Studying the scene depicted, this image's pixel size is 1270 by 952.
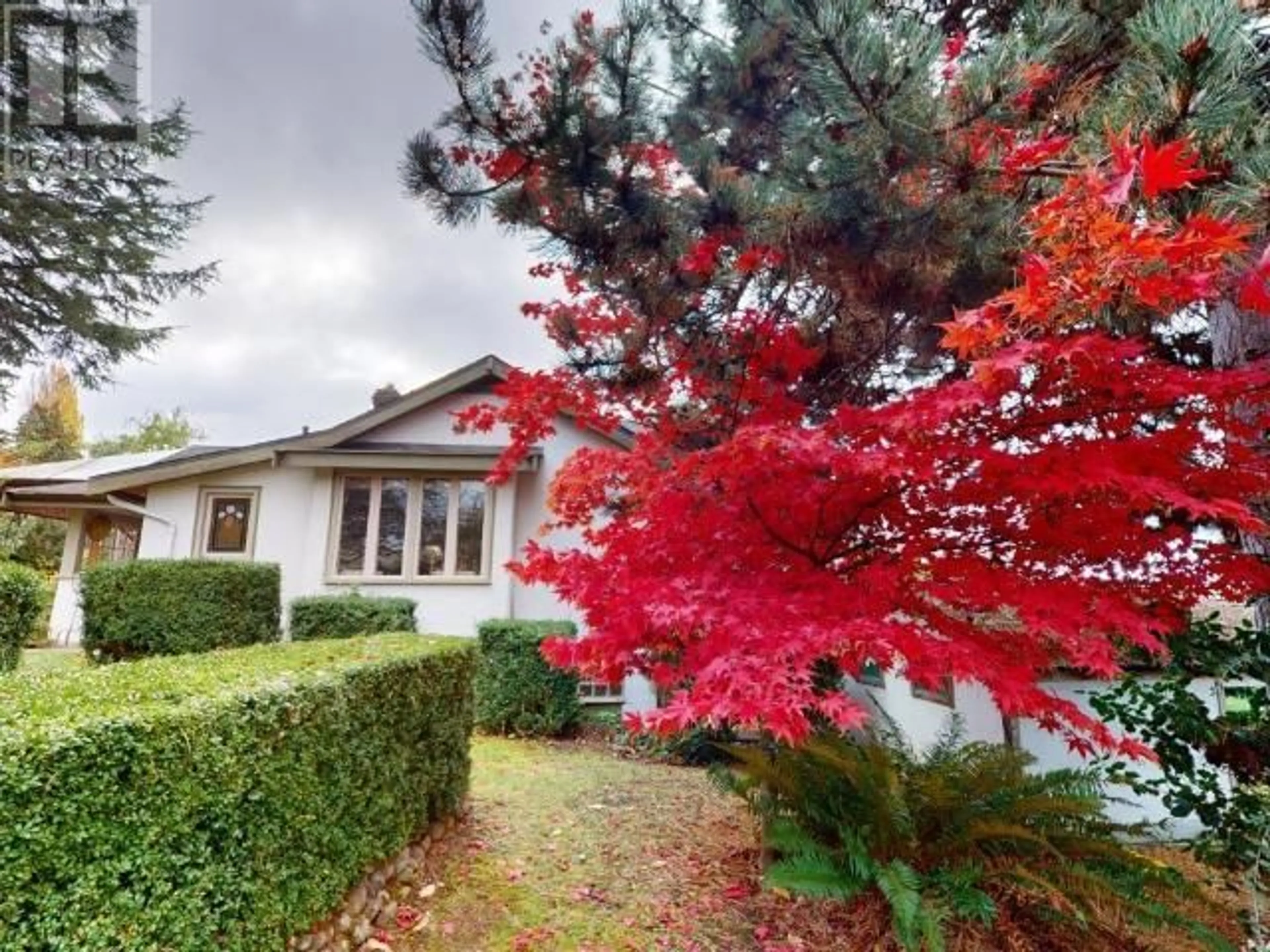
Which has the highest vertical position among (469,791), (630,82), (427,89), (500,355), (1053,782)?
(500,355)

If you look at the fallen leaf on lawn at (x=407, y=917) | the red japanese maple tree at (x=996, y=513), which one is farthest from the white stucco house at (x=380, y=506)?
the red japanese maple tree at (x=996, y=513)

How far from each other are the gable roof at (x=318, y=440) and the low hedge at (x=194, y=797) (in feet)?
26.7

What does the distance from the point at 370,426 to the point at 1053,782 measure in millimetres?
10751

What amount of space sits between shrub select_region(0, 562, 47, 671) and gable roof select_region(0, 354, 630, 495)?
5309 mm

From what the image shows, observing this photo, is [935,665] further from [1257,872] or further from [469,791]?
[469,791]

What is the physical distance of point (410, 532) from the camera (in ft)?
36.9

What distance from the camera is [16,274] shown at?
42.7ft

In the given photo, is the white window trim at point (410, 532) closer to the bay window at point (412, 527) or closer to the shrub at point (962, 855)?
the bay window at point (412, 527)

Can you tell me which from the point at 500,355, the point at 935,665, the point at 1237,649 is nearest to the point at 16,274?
the point at 500,355

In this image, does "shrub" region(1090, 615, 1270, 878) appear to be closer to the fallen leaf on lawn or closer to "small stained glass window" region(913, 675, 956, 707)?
"small stained glass window" region(913, 675, 956, 707)

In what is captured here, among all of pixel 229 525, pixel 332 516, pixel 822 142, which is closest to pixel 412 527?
pixel 332 516

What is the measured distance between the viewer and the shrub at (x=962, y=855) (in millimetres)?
3516

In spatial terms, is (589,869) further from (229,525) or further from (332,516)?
(229,525)

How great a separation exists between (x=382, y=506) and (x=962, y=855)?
1001 centimetres
